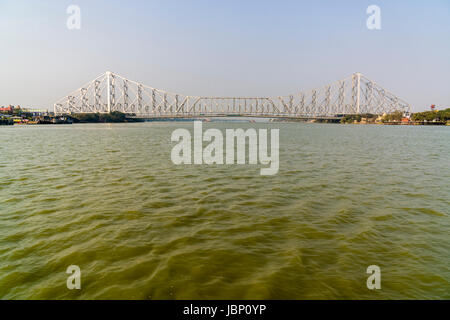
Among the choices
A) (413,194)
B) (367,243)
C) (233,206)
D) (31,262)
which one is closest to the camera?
(31,262)

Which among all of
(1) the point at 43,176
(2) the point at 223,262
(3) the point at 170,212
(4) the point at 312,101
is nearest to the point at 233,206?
(3) the point at 170,212

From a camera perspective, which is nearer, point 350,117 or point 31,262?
point 31,262

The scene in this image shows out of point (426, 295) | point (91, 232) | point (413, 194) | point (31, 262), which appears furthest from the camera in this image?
point (413, 194)

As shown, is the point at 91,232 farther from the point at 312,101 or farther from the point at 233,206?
the point at 312,101

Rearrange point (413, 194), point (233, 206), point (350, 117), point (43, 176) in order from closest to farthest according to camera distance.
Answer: point (233, 206) → point (413, 194) → point (43, 176) → point (350, 117)

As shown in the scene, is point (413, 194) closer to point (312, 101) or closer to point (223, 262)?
point (223, 262)
